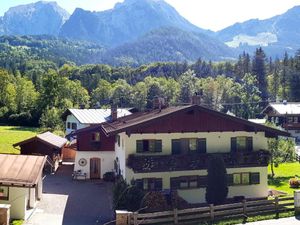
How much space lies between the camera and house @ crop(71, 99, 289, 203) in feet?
103

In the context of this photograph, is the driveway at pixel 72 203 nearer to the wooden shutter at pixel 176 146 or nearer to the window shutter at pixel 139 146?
the window shutter at pixel 139 146

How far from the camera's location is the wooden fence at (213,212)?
2535 cm

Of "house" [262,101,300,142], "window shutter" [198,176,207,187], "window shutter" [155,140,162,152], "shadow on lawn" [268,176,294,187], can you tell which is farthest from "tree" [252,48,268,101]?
"window shutter" [155,140,162,152]

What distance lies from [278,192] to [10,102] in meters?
74.2

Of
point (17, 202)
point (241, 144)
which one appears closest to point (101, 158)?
point (241, 144)

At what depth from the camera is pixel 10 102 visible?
97.5m

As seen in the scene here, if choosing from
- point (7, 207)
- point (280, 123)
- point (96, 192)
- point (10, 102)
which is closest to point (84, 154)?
point (96, 192)

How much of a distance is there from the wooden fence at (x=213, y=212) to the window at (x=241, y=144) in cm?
547

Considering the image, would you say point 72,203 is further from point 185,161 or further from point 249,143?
point 249,143

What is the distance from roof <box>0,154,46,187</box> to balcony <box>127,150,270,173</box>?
20.5 feet

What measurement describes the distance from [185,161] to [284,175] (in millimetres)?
17437

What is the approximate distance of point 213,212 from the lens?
26562mm

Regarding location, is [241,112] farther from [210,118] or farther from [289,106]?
[210,118]

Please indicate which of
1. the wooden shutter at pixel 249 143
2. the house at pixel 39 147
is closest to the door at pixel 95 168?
the house at pixel 39 147
